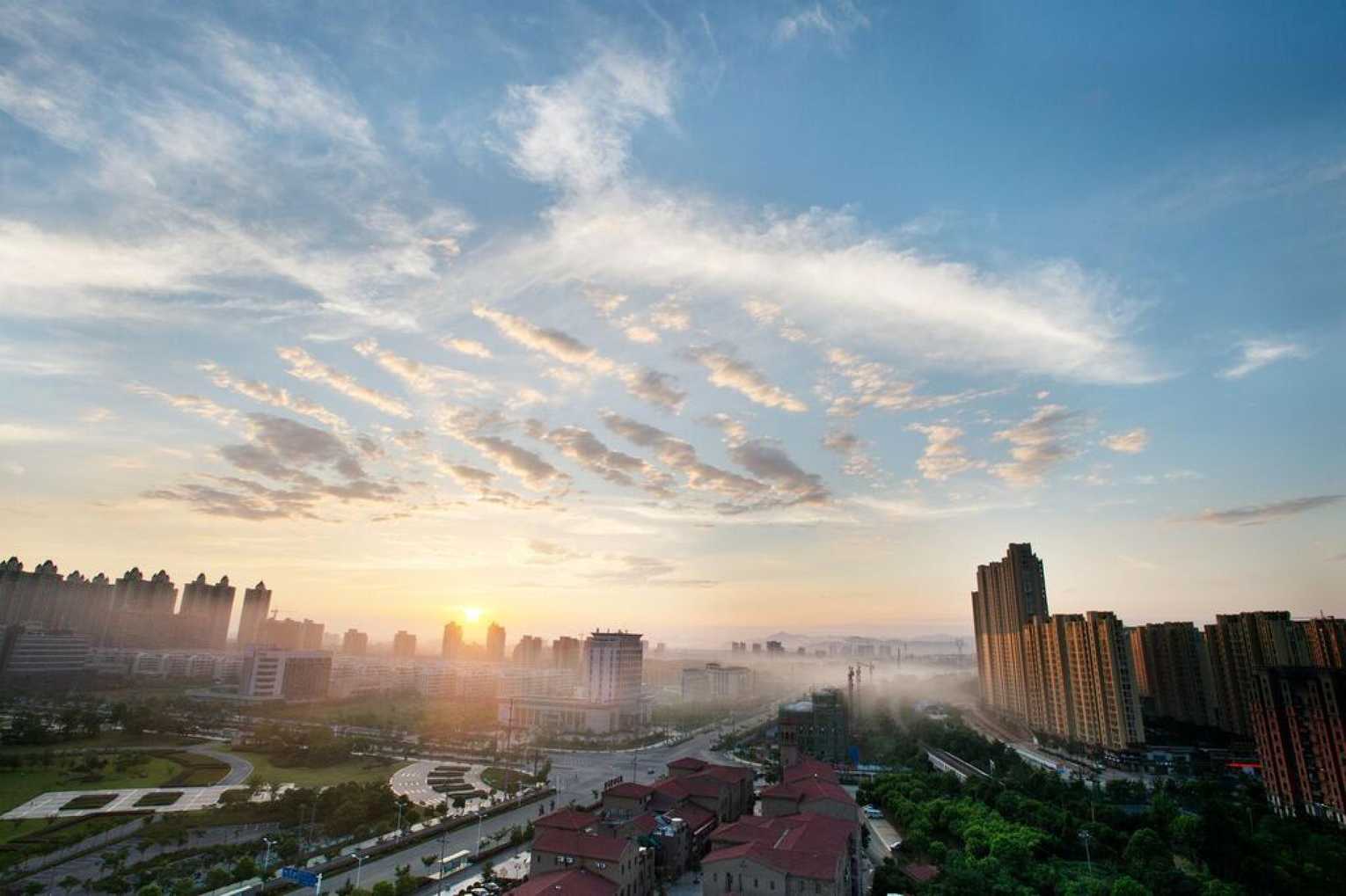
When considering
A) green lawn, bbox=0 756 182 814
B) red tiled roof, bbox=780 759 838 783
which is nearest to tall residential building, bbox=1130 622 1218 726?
red tiled roof, bbox=780 759 838 783

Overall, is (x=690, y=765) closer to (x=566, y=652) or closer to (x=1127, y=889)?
(x=1127, y=889)

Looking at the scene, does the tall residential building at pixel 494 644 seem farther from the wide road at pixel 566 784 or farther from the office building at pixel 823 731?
the office building at pixel 823 731

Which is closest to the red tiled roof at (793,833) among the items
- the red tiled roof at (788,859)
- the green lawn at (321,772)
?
the red tiled roof at (788,859)

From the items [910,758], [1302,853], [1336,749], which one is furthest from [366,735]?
[1336,749]

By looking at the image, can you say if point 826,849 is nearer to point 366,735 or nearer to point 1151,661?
point 366,735

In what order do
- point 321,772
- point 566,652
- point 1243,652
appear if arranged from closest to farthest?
point 321,772
point 1243,652
point 566,652

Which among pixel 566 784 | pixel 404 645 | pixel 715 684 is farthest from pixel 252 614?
pixel 566 784
